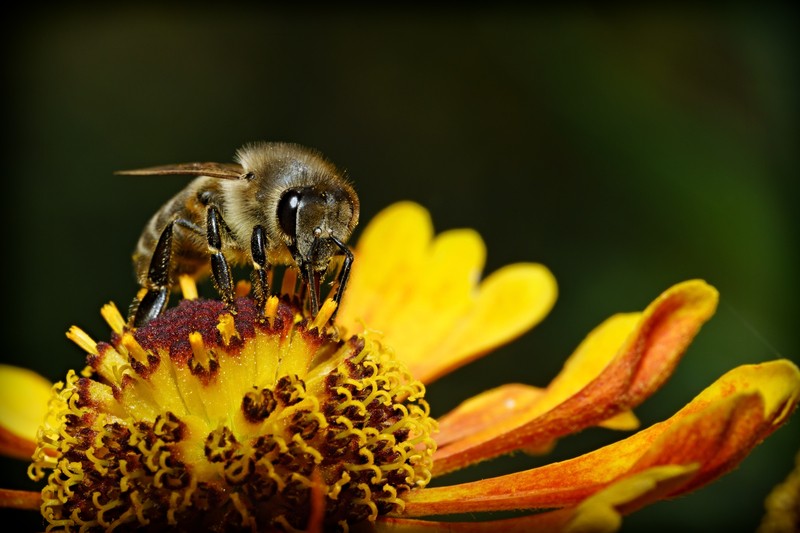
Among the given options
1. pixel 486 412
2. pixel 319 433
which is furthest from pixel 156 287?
pixel 486 412

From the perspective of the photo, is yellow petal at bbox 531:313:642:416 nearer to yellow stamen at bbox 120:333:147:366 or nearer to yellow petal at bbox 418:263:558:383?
yellow petal at bbox 418:263:558:383

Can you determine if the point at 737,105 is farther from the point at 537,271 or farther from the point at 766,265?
the point at 537,271

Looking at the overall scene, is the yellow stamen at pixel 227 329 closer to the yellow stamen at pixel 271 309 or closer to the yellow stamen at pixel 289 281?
the yellow stamen at pixel 271 309

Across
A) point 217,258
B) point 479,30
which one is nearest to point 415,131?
point 479,30

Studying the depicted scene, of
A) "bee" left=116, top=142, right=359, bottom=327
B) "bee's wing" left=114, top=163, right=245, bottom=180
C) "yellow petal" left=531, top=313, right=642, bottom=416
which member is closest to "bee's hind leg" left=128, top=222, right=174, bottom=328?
"bee" left=116, top=142, right=359, bottom=327

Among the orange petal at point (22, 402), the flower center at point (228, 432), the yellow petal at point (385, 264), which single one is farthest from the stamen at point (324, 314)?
the orange petal at point (22, 402)

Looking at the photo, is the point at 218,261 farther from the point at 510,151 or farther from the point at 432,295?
the point at 510,151
